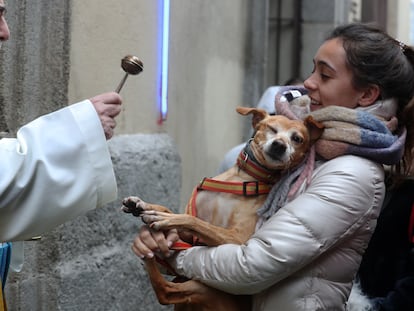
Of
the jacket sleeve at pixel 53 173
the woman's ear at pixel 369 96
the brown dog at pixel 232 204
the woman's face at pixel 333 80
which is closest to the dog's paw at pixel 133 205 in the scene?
the brown dog at pixel 232 204

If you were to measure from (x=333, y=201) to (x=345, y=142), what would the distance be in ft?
0.77

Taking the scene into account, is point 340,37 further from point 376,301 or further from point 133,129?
point 133,129

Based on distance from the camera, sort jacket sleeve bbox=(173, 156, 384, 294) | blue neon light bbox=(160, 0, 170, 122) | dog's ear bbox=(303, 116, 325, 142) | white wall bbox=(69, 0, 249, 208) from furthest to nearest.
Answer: blue neon light bbox=(160, 0, 170, 122) → white wall bbox=(69, 0, 249, 208) → dog's ear bbox=(303, 116, 325, 142) → jacket sleeve bbox=(173, 156, 384, 294)

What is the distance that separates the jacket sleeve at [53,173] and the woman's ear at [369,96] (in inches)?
38.4

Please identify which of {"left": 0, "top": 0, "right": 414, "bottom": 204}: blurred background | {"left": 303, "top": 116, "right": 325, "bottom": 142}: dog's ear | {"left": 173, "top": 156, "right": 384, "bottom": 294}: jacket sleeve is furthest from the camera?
{"left": 0, "top": 0, "right": 414, "bottom": 204}: blurred background

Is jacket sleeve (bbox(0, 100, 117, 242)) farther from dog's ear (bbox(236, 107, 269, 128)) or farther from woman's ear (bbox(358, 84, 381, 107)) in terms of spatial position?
woman's ear (bbox(358, 84, 381, 107))

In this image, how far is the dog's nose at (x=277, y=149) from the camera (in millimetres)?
2969

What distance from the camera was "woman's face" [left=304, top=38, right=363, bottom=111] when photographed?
122 inches

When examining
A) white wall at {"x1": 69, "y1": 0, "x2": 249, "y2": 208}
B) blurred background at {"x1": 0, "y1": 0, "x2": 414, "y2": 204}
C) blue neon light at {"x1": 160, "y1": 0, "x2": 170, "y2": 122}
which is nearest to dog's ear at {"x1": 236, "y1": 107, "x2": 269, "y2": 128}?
blurred background at {"x1": 0, "y1": 0, "x2": 414, "y2": 204}

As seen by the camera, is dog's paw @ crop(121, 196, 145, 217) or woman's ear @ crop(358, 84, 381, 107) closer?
dog's paw @ crop(121, 196, 145, 217)

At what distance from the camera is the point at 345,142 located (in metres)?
2.96

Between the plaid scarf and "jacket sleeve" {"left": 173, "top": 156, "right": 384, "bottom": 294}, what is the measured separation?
0.05 m

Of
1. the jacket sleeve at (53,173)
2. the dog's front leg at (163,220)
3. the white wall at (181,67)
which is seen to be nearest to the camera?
the jacket sleeve at (53,173)

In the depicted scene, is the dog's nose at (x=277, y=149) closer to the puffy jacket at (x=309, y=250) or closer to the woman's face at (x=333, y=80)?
the puffy jacket at (x=309, y=250)
